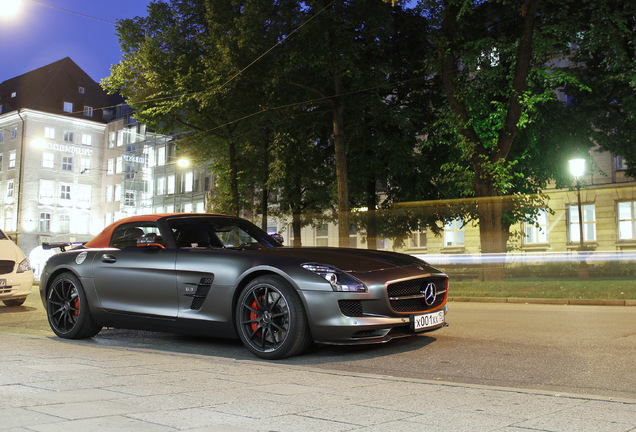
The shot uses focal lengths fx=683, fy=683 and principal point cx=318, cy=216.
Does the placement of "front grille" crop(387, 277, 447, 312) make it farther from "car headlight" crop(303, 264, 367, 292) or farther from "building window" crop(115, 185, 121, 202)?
"building window" crop(115, 185, 121, 202)

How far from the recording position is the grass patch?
56.2 ft

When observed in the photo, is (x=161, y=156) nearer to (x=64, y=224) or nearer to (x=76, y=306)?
(x=64, y=224)

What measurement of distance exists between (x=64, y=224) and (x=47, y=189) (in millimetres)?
4085

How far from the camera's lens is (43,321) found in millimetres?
10641

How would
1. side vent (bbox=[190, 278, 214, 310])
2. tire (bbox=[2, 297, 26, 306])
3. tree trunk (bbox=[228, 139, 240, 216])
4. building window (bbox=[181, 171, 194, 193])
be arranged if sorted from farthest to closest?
building window (bbox=[181, 171, 194, 193]) → tree trunk (bbox=[228, 139, 240, 216]) → tire (bbox=[2, 297, 26, 306]) → side vent (bbox=[190, 278, 214, 310])

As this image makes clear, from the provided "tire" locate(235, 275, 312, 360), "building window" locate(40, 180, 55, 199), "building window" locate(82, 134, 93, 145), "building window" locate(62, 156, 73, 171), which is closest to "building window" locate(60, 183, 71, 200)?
"building window" locate(40, 180, 55, 199)

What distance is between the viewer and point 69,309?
8.30 meters

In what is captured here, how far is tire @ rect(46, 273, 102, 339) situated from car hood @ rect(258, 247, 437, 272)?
2588 millimetres

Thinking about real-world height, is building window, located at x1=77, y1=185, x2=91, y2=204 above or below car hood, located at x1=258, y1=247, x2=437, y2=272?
above

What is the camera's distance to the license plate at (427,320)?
6574 mm

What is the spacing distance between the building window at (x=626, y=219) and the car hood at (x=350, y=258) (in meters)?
33.1

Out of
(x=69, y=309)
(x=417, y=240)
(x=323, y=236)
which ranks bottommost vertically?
(x=69, y=309)

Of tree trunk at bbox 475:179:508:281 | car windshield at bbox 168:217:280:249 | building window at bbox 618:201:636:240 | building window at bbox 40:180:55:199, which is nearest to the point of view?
car windshield at bbox 168:217:280:249

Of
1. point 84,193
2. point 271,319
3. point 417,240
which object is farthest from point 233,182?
point 84,193
